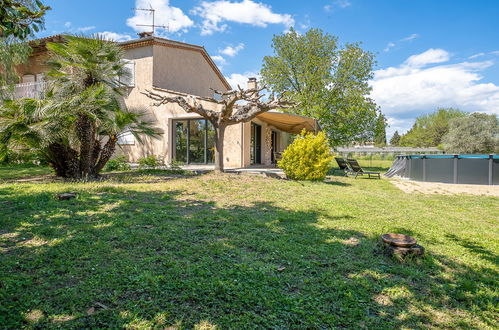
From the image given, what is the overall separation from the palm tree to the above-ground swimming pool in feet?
45.9

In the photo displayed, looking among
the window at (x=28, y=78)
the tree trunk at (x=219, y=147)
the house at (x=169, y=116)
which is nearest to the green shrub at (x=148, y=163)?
the house at (x=169, y=116)

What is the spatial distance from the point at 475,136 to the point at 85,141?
4930 centimetres

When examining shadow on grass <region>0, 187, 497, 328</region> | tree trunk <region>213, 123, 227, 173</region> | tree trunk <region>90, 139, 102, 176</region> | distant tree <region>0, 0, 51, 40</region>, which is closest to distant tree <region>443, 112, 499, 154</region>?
tree trunk <region>213, 123, 227, 173</region>

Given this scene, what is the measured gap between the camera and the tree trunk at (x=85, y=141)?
9036mm

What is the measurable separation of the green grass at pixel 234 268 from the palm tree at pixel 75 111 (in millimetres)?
3152

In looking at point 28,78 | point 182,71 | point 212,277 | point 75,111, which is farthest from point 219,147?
point 28,78

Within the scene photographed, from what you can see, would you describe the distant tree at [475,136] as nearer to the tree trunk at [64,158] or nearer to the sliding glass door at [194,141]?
the sliding glass door at [194,141]

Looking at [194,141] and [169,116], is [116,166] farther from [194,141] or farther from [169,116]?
[194,141]

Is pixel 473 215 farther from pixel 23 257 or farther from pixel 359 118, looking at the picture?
pixel 359 118

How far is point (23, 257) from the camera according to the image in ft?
10.7

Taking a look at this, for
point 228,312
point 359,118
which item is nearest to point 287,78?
point 359,118

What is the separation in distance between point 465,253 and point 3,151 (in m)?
11.5

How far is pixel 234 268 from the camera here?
10.3 ft

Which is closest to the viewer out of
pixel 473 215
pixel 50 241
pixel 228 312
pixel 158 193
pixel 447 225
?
pixel 228 312
